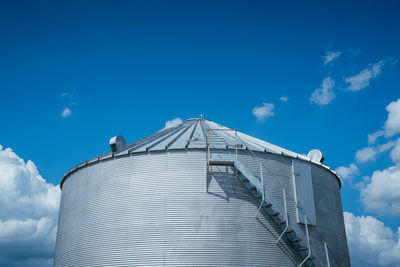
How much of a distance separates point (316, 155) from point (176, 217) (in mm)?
12913

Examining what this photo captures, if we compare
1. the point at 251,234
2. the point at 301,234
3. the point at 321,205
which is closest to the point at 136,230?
the point at 251,234

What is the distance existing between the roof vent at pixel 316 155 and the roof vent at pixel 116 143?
14009mm

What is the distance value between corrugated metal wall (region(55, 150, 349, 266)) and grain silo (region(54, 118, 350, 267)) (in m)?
0.06

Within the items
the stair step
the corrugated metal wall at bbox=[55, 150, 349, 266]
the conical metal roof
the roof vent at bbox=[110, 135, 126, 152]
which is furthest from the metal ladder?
the roof vent at bbox=[110, 135, 126, 152]

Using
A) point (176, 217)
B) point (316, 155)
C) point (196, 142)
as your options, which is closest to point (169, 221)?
point (176, 217)

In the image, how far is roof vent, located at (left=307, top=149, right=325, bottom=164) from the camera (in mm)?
29062

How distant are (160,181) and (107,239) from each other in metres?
4.43

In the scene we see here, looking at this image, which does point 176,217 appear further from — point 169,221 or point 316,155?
point 316,155

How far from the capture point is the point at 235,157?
939 inches

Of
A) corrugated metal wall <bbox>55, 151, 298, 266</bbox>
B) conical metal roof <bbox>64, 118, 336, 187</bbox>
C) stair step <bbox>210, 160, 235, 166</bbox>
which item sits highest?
conical metal roof <bbox>64, 118, 336, 187</bbox>

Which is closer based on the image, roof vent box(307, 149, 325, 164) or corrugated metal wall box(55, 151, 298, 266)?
corrugated metal wall box(55, 151, 298, 266)

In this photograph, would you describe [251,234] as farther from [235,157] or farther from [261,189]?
[235,157]

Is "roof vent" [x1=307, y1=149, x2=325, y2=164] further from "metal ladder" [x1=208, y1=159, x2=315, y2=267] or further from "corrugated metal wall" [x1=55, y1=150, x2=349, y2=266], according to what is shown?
"metal ladder" [x1=208, y1=159, x2=315, y2=267]

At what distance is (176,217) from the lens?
861 inches
